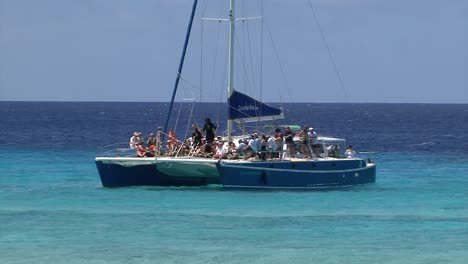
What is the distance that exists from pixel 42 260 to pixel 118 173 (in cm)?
1412

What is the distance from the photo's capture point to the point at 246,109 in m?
40.8

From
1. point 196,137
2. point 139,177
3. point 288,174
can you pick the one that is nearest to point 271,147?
point 288,174

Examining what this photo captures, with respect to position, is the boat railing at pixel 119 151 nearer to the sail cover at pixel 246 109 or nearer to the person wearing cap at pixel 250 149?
the sail cover at pixel 246 109

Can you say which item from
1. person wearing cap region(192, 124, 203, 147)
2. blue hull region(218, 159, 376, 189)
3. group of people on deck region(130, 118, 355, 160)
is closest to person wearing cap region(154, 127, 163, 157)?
group of people on deck region(130, 118, 355, 160)

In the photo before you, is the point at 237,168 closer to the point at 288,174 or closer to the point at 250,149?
the point at 250,149

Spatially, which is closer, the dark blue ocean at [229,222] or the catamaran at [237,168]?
the dark blue ocean at [229,222]

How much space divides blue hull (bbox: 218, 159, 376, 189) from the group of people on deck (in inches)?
20.0

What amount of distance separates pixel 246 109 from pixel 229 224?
10.4 m

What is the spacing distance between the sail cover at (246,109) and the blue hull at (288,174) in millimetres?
2742

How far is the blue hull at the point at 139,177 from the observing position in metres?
38.8

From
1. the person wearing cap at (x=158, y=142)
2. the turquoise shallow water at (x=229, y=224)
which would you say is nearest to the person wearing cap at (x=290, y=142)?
the turquoise shallow water at (x=229, y=224)

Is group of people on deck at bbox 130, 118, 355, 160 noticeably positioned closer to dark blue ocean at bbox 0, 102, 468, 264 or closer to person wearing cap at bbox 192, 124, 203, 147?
person wearing cap at bbox 192, 124, 203, 147

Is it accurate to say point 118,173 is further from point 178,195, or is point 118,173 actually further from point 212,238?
point 212,238

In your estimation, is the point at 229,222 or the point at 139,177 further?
the point at 139,177
